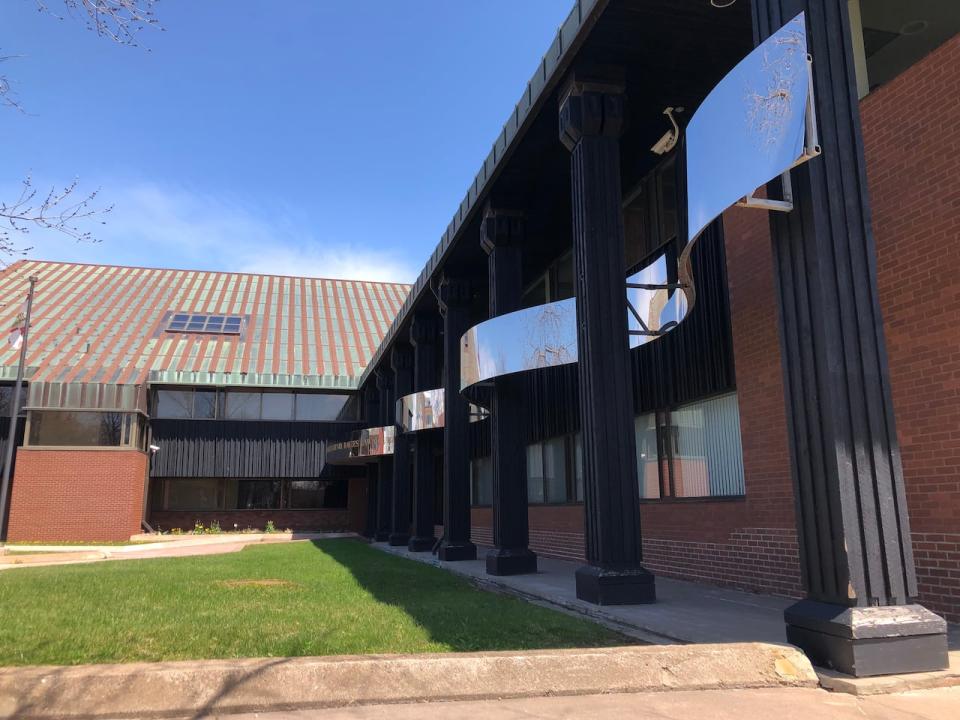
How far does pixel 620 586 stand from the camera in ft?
28.1

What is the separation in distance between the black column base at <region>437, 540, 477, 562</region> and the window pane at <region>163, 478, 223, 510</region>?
21066 millimetres

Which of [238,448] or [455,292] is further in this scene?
[238,448]

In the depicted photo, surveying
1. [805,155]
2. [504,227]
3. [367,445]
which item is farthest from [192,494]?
[805,155]

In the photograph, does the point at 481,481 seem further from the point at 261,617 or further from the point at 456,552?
the point at 261,617

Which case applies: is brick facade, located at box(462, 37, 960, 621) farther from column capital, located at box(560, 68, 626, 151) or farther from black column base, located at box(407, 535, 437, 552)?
black column base, located at box(407, 535, 437, 552)

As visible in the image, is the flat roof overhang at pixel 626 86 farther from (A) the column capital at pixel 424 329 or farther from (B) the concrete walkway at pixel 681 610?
(B) the concrete walkway at pixel 681 610

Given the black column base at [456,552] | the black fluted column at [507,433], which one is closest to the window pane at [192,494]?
the black column base at [456,552]

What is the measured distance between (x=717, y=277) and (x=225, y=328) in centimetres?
3033

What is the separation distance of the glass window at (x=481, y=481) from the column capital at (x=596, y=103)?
45.1 ft

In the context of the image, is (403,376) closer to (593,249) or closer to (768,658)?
(593,249)

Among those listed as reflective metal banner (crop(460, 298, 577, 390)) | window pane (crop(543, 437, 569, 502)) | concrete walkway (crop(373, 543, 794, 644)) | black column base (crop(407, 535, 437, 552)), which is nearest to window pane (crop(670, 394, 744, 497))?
concrete walkway (crop(373, 543, 794, 644))

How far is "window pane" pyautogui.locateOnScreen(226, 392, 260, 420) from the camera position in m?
33.3

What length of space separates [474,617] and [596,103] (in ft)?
21.5

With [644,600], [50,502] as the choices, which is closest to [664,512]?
[644,600]
